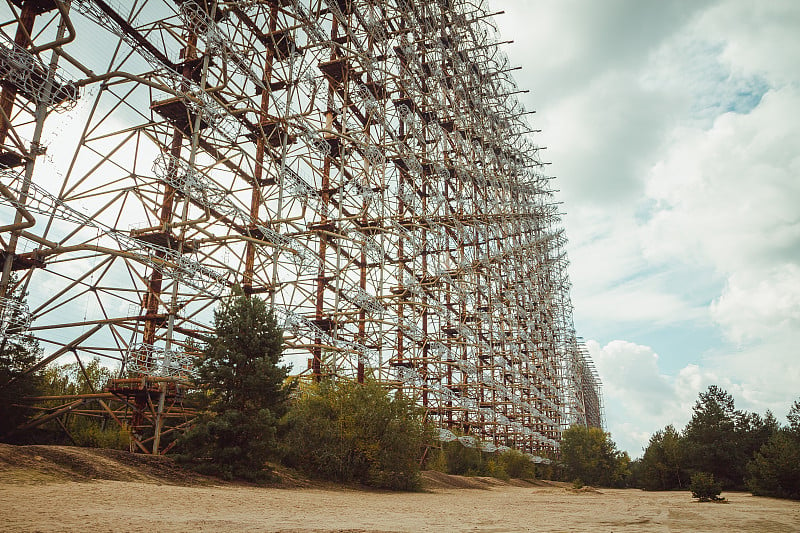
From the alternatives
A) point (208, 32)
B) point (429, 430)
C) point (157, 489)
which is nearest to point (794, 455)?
point (429, 430)

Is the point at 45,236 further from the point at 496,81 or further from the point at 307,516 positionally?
the point at 496,81

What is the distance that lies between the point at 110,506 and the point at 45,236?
31.8 feet

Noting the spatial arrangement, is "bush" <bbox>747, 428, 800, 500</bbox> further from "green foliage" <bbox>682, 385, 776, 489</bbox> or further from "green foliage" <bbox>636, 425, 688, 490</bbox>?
"green foliage" <bbox>636, 425, 688, 490</bbox>

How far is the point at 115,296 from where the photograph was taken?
58.2 feet

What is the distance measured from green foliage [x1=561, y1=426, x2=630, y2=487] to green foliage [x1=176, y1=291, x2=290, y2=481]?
41973 millimetres

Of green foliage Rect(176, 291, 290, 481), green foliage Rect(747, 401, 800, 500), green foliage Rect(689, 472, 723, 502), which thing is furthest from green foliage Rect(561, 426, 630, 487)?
green foliage Rect(176, 291, 290, 481)

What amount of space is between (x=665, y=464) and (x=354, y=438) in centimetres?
3942

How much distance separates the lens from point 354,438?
1741 centimetres

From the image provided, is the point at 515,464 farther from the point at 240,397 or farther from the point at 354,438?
the point at 240,397

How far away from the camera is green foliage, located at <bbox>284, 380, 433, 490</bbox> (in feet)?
56.0

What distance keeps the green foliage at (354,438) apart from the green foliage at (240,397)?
2.60 m

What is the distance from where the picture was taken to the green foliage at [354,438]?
17.1m

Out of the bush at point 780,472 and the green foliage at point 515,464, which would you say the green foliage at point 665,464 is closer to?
the green foliage at point 515,464

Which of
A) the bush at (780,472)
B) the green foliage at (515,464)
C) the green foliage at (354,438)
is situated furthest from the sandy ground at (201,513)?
the green foliage at (515,464)
